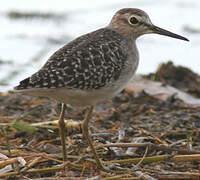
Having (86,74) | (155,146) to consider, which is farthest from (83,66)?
(155,146)

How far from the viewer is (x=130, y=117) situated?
746 centimetres

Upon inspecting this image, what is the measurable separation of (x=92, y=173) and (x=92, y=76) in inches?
39.1

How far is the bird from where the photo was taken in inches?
219

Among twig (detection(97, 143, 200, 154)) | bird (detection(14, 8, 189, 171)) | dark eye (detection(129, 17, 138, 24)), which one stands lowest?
twig (detection(97, 143, 200, 154))

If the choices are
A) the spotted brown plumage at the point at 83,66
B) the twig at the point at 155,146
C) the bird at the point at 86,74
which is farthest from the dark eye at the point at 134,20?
the twig at the point at 155,146

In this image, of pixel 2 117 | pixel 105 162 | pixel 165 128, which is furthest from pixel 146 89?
pixel 105 162

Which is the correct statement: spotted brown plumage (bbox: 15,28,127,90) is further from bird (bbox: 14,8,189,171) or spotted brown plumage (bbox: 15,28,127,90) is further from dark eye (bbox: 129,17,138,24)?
dark eye (bbox: 129,17,138,24)

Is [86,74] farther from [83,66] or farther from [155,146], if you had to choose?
[155,146]

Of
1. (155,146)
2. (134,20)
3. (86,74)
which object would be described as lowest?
(155,146)

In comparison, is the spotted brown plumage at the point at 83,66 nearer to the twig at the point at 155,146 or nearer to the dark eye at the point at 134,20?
the twig at the point at 155,146

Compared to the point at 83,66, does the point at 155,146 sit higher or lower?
lower

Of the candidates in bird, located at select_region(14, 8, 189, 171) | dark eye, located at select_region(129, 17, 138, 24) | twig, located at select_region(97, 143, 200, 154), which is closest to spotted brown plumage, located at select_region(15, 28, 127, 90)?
bird, located at select_region(14, 8, 189, 171)

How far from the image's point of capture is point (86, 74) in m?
5.72

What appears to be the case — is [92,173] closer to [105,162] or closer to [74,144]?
[105,162]
